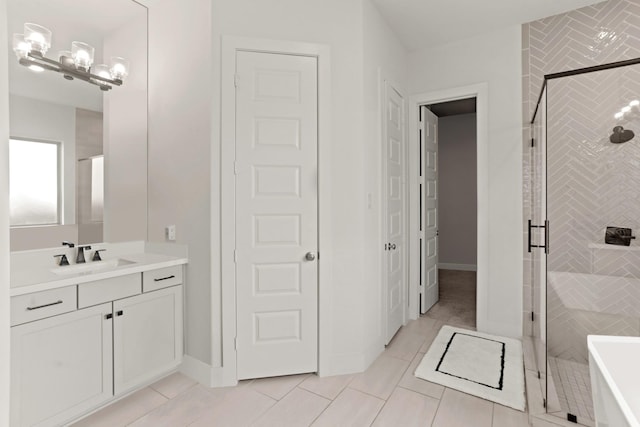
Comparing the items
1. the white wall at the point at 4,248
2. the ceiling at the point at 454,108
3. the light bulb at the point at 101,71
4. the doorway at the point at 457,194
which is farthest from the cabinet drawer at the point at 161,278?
the ceiling at the point at 454,108

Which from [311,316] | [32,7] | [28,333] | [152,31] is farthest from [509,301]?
[32,7]

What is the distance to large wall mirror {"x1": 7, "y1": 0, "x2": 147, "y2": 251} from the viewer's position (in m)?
2.02

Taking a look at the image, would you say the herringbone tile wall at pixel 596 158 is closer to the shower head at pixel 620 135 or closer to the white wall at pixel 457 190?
the shower head at pixel 620 135

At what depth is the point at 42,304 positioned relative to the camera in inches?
65.0

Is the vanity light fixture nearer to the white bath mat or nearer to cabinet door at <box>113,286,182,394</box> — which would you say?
cabinet door at <box>113,286,182,394</box>

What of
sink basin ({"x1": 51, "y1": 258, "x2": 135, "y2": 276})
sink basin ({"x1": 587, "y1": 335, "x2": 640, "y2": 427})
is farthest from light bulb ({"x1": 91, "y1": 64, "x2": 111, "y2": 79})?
sink basin ({"x1": 587, "y1": 335, "x2": 640, "y2": 427})

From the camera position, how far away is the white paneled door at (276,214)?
2.21m

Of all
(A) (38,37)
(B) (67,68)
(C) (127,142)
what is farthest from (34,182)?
(A) (38,37)

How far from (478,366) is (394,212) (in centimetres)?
143

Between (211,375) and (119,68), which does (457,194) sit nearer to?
(211,375)

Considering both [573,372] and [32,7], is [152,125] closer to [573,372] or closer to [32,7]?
[32,7]

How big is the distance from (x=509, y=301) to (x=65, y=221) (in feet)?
12.5

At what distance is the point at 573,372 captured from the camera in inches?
81.8

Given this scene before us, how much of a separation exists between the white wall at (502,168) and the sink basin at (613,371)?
2306 millimetres
